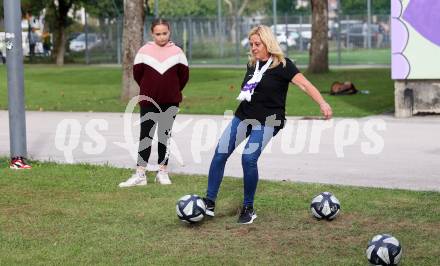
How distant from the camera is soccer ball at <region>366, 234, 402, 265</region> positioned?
7133 mm

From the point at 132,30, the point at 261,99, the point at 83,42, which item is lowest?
the point at 83,42

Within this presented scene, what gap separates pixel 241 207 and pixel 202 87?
731 inches

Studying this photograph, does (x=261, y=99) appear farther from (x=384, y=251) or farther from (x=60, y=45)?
(x=60, y=45)

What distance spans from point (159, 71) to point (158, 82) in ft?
0.41

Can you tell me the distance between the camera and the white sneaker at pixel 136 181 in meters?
11.1

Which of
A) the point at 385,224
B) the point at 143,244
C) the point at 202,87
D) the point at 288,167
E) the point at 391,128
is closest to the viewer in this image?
the point at 143,244

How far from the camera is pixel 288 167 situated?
41.8ft

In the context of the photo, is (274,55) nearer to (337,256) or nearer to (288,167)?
(337,256)

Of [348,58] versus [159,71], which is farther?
[348,58]

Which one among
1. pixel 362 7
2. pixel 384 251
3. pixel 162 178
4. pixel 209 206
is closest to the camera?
pixel 384 251

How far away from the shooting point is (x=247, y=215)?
29.5ft

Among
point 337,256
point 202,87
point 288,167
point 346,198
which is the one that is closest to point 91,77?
point 202,87

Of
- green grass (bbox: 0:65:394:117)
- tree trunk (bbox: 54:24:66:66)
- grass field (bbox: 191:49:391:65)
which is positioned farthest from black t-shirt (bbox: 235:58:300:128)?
tree trunk (bbox: 54:24:66:66)

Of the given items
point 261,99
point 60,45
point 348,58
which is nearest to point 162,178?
point 261,99
